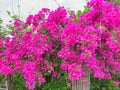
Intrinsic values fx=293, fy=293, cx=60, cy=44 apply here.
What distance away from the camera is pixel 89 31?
121 inches

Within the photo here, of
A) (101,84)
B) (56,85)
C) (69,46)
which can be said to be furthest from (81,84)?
(101,84)

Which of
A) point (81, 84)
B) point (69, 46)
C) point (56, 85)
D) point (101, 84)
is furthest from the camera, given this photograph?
point (101, 84)

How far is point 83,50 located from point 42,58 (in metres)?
0.60

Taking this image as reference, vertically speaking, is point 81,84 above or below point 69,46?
below

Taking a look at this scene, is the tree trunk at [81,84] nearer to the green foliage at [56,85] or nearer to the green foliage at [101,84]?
the green foliage at [56,85]

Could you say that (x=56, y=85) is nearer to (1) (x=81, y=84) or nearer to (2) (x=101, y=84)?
(2) (x=101, y=84)

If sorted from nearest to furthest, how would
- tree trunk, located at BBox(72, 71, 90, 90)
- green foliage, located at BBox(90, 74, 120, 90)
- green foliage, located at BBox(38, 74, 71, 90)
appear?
tree trunk, located at BBox(72, 71, 90, 90) → green foliage, located at BBox(38, 74, 71, 90) → green foliage, located at BBox(90, 74, 120, 90)

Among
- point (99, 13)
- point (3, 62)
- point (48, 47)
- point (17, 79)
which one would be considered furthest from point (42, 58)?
point (17, 79)

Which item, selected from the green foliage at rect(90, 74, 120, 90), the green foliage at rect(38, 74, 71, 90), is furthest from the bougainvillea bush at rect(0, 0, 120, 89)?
the green foliage at rect(90, 74, 120, 90)

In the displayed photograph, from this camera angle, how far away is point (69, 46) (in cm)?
314

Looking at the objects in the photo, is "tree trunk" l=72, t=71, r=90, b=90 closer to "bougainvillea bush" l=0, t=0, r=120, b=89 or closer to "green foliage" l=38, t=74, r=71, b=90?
"bougainvillea bush" l=0, t=0, r=120, b=89

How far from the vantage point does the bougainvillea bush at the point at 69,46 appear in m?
3.07

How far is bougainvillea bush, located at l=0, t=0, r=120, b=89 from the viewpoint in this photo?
3068 mm

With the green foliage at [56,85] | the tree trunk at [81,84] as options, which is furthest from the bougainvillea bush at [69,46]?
the green foliage at [56,85]
